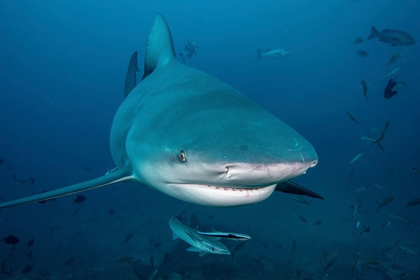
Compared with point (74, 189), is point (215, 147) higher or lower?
higher

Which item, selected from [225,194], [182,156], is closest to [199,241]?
[225,194]

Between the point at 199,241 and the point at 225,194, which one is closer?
the point at 225,194

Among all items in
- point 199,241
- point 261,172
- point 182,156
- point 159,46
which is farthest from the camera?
point 159,46

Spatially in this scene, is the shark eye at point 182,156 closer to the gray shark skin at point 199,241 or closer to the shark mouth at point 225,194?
the shark mouth at point 225,194

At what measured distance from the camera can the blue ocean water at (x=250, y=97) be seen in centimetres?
1058

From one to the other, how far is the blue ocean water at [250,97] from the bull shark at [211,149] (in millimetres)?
5048

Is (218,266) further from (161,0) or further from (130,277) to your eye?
(161,0)

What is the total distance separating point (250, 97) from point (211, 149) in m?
56.7

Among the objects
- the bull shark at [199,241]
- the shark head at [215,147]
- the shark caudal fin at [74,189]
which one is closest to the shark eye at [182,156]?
the shark head at [215,147]

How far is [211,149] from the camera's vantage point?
130cm

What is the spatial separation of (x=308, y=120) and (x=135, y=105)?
4448cm

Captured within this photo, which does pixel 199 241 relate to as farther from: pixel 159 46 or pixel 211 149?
pixel 159 46

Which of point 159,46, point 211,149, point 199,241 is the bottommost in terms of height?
point 199,241

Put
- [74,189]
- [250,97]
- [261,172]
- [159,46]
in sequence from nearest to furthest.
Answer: [261,172] < [74,189] < [159,46] < [250,97]
